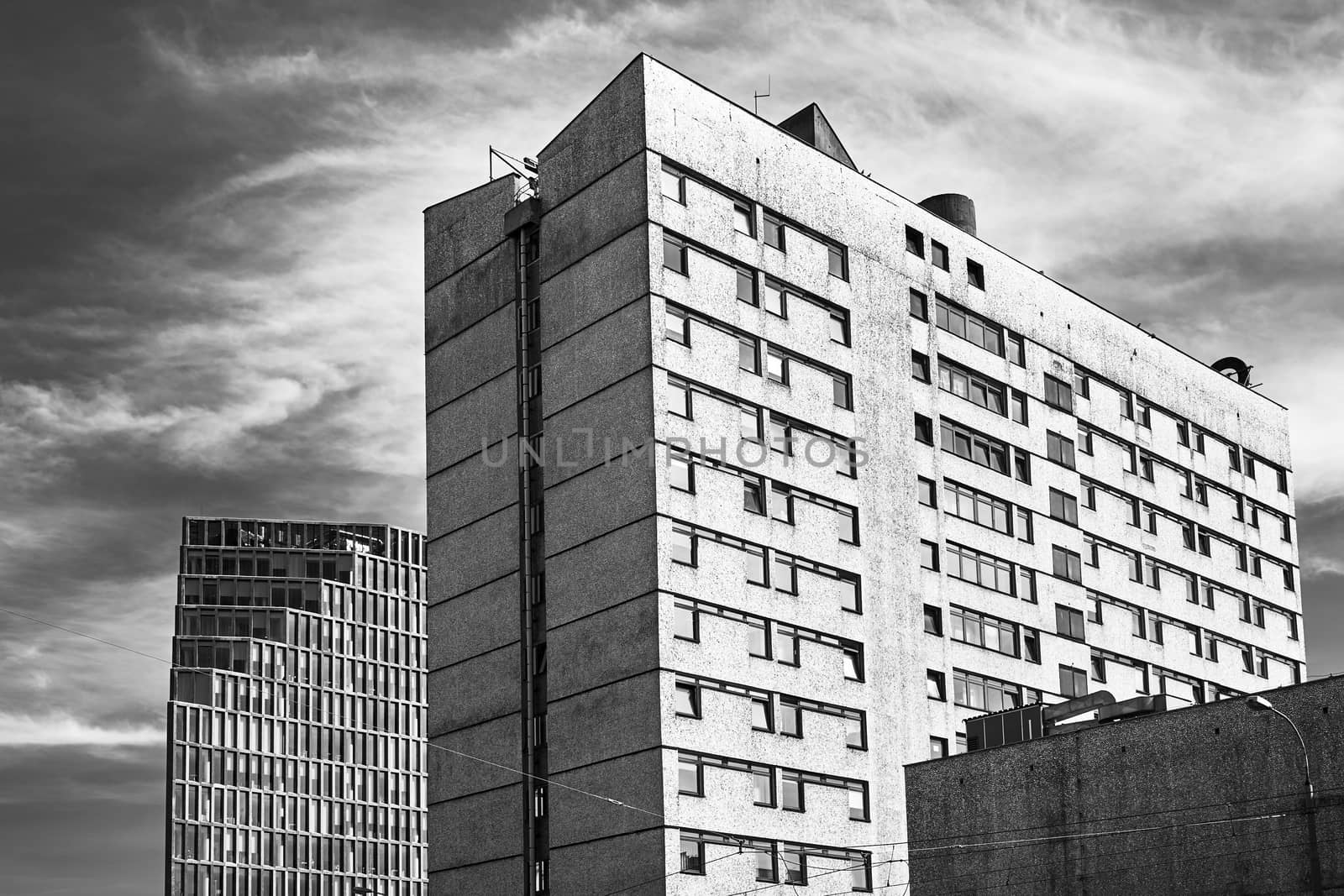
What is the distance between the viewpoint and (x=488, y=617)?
6812 cm

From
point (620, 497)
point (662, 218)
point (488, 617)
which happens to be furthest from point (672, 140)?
point (488, 617)

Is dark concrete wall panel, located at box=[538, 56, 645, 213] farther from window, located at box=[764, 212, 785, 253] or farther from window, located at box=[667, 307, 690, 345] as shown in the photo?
window, located at box=[764, 212, 785, 253]

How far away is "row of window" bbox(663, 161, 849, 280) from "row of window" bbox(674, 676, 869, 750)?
58.1 feet

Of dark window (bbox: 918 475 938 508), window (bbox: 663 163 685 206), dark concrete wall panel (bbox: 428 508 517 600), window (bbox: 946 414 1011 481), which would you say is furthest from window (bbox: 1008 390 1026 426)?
dark concrete wall panel (bbox: 428 508 517 600)

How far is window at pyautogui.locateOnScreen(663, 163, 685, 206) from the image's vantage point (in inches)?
2566

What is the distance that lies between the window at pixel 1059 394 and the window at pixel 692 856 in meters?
32.0

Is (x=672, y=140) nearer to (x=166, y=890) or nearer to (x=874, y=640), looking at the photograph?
(x=874, y=640)

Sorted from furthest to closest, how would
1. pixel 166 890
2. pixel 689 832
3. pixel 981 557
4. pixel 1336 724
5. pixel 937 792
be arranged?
1. pixel 166 890
2. pixel 981 557
3. pixel 689 832
4. pixel 937 792
5. pixel 1336 724

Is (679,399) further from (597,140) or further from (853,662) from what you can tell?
(853,662)

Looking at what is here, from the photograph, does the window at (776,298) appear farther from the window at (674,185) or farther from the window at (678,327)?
the window at (674,185)

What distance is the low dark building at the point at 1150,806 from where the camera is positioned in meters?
42.9

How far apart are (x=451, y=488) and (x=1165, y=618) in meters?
36.3

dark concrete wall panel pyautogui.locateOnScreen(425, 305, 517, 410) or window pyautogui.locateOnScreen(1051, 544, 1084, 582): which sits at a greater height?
dark concrete wall panel pyautogui.locateOnScreen(425, 305, 517, 410)

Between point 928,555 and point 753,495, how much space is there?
10.3 metres
